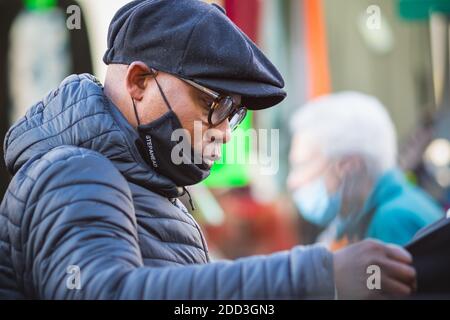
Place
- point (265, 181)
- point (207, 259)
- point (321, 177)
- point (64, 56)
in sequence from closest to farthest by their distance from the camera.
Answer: point (207, 259) < point (321, 177) < point (64, 56) < point (265, 181)

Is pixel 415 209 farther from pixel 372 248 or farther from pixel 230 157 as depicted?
pixel 372 248

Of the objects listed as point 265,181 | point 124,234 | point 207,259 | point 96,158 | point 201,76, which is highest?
point 201,76

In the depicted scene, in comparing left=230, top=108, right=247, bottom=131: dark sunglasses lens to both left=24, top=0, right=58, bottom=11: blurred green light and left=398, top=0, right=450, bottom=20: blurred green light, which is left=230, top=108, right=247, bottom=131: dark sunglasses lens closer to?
left=24, top=0, right=58, bottom=11: blurred green light

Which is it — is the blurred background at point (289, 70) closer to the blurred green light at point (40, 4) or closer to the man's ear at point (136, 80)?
the blurred green light at point (40, 4)

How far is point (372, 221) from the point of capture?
4.40m

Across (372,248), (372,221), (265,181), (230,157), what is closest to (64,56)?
(230,157)

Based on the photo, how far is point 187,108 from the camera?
2.10 m

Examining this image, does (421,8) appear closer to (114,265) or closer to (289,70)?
(289,70)

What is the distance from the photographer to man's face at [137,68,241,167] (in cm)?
207

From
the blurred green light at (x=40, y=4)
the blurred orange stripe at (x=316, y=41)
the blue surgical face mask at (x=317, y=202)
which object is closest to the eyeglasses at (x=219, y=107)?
the blue surgical face mask at (x=317, y=202)

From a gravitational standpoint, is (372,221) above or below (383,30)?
below

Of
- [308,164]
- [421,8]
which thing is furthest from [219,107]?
[421,8]

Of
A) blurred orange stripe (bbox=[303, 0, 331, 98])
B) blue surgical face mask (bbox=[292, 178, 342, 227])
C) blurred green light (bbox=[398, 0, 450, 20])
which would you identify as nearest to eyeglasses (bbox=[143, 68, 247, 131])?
blue surgical face mask (bbox=[292, 178, 342, 227])
